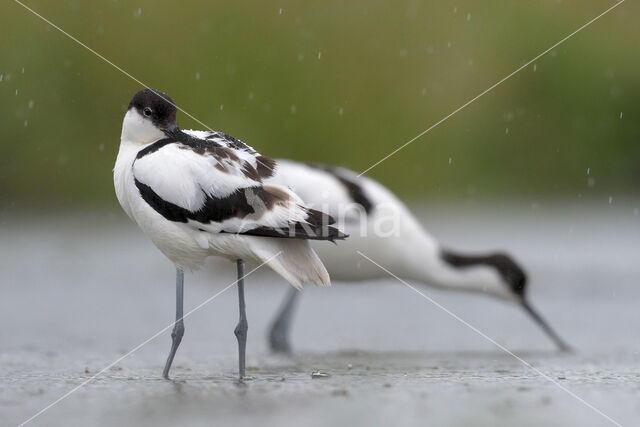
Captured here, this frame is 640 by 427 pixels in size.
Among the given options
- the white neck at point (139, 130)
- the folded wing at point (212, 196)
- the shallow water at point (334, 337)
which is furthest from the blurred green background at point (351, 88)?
the folded wing at point (212, 196)

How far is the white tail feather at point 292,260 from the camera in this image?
15.3ft

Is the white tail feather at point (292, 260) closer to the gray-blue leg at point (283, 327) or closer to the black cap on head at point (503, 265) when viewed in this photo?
the gray-blue leg at point (283, 327)

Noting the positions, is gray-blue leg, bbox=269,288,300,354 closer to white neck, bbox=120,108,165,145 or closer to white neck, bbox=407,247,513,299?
white neck, bbox=407,247,513,299

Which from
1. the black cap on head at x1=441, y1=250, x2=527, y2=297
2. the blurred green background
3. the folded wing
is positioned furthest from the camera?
the blurred green background

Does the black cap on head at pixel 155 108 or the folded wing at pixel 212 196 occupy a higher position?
the black cap on head at pixel 155 108

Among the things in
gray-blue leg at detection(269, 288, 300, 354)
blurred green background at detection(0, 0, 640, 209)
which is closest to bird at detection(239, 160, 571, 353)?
gray-blue leg at detection(269, 288, 300, 354)

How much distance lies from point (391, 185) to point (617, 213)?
2.39 meters

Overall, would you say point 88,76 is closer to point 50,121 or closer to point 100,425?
point 50,121

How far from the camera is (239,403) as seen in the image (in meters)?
4.03

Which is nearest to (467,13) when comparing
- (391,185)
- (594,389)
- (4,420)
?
(391,185)

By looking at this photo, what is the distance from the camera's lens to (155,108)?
4770 millimetres

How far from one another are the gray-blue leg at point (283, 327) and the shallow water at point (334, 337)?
0.29ft

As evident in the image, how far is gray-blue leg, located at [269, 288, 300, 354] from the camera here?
6.66 m

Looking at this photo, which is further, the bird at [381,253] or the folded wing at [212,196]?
the bird at [381,253]
